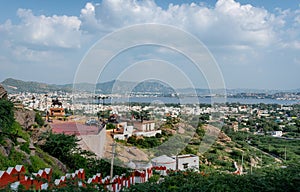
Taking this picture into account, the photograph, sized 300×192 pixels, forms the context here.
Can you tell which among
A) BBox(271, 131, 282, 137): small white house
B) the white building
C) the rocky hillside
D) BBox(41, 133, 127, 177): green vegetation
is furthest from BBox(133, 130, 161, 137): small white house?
BBox(271, 131, 282, 137): small white house

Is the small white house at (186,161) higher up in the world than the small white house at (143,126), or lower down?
lower down

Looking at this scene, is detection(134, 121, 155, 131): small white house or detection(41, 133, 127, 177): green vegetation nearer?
detection(41, 133, 127, 177): green vegetation

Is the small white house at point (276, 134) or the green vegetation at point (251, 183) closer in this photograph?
the green vegetation at point (251, 183)

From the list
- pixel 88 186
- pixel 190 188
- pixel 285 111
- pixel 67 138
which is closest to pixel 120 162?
pixel 67 138

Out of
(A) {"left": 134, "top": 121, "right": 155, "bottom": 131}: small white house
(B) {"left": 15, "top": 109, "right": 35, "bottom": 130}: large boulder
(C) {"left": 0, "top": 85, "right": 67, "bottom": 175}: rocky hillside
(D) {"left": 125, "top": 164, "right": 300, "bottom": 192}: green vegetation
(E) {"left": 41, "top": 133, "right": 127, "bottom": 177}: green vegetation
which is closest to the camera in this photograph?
(D) {"left": 125, "top": 164, "right": 300, "bottom": 192}: green vegetation

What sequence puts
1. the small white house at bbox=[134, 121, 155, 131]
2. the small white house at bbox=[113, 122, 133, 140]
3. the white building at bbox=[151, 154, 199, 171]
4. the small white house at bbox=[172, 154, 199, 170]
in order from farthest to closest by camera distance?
1. the small white house at bbox=[172, 154, 199, 170]
2. the white building at bbox=[151, 154, 199, 171]
3. the small white house at bbox=[134, 121, 155, 131]
4. the small white house at bbox=[113, 122, 133, 140]

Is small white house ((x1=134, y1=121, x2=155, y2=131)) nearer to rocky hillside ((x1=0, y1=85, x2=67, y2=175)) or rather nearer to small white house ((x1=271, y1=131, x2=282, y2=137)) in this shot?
rocky hillside ((x1=0, y1=85, x2=67, y2=175))

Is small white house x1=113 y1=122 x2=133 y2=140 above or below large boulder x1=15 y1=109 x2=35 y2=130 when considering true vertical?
below

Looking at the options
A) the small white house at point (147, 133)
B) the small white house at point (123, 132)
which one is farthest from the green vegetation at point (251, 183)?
the small white house at point (147, 133)

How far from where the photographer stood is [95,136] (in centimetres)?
867

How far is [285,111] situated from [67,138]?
41447 mm

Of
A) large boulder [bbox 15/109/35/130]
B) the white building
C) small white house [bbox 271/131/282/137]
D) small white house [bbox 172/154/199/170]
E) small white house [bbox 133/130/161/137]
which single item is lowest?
small white house [bbox 271/131/282/137]

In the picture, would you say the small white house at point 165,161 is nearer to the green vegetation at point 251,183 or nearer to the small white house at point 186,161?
the small white house at point 186,161

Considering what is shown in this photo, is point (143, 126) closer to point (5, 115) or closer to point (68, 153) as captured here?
point (68, 153)
